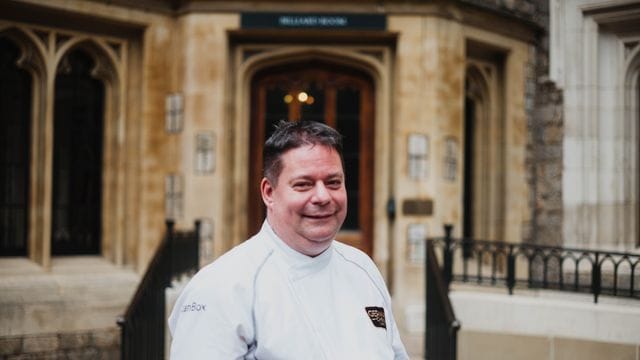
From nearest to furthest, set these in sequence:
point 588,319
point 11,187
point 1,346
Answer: point 588,319, point 1,346, point 11,187

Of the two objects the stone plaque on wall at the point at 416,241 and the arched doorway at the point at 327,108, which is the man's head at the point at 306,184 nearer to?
the stone plaque on wall at the point at 416,241

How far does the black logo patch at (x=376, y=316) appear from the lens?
2.36 metres

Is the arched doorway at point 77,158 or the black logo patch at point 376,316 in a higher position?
the arched doorway at point 77,158

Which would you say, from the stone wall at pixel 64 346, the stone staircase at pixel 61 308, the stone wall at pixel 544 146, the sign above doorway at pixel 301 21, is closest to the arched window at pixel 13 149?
the stone staircase at pixel 61 308

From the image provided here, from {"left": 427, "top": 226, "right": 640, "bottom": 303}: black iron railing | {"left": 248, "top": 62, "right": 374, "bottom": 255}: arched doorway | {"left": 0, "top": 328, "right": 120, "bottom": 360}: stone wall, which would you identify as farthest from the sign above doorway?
{"left": 0, "top": 328, "right": 120, "bottom": 360}: stone wall

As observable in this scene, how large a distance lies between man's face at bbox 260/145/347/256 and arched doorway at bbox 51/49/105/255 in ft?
23.9

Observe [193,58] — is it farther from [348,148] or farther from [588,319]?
[588,319]

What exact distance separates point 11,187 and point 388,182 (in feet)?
13.2

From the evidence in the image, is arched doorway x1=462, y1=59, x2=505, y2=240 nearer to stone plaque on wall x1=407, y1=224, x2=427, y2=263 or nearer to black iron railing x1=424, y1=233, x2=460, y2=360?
stone plaque on wall x1=407, y1=224, x2=427, y2=263

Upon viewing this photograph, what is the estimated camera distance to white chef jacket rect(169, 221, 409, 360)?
2121mm

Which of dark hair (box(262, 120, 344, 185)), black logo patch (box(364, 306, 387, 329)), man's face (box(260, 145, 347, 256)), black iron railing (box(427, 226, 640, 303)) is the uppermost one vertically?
dark hair (box(262, 120, 344, 185))

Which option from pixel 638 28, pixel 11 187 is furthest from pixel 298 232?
pixel 638 28

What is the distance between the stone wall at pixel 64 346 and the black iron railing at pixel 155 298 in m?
1.20

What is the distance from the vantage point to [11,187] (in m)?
8.78
